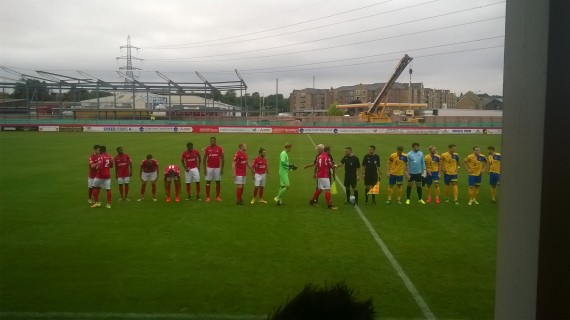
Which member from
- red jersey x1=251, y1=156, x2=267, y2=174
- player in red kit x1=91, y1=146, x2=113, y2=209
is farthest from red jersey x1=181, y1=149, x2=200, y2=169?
player in red kit x1=91, y1=146, x2=113, y2=209

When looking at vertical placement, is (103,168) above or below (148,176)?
above

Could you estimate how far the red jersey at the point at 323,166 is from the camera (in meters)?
12.7

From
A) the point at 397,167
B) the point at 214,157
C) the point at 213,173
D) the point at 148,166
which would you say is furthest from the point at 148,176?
the point at 397,167

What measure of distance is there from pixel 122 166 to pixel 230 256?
6.69 meters

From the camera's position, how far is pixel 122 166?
1326 cm

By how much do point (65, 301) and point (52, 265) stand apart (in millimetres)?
1756

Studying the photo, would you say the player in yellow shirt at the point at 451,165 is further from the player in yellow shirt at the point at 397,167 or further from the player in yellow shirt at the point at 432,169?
the player in yellow shirt at the point at 397,167

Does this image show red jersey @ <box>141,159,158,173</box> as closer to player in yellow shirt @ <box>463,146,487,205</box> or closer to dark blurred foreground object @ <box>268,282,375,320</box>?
player in yellow shirt @ <box>463,146,487,205</box>

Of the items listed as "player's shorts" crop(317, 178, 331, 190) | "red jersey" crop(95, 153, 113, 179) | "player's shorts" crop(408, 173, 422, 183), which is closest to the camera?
"red jersey" crop(95, 153, 113, 179)

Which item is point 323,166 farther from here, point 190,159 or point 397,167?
point 190,159

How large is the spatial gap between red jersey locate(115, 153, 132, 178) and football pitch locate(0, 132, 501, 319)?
0.81m

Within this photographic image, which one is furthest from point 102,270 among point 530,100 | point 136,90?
point 136,90

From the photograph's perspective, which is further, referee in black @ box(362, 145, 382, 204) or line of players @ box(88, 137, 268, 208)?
referee in black @ box(362, 145, 382, 204)

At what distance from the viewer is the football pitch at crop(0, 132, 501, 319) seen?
571cm
